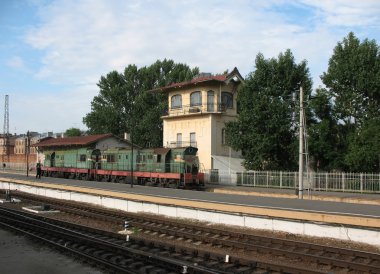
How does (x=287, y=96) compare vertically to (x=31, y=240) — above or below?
above

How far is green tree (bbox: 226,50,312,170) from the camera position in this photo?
36031 mm

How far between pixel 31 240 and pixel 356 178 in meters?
22.7

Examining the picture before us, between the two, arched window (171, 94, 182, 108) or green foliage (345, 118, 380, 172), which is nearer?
green foliage (345, 118, 380, 172)

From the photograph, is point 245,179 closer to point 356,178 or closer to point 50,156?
point 356,178

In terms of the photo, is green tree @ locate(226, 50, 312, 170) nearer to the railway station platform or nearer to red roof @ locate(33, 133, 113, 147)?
the railway station platform

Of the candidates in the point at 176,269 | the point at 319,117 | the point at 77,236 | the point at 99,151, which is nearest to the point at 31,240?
the point at 77,236

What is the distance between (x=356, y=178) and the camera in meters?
30.0

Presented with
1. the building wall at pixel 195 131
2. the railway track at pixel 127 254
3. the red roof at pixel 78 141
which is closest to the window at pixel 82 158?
the red roof at pixel 78 141

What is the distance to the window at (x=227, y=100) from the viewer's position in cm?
4638

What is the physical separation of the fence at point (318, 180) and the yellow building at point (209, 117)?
25.7 ft

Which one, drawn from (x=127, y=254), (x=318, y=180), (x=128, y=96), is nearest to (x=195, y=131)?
(x=318, y=180)

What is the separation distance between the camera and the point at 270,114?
36219 mm

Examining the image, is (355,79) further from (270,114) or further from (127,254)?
(127,254)

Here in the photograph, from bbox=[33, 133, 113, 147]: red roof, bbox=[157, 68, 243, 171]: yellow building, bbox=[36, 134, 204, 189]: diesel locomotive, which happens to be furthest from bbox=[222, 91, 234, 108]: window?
bbox=[33, 133, 113, 147]: red roof
